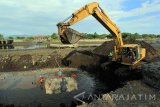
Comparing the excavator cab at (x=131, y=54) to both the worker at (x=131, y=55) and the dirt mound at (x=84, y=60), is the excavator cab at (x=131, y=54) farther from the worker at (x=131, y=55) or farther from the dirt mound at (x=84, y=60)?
the dirt mound at (x=84, y=60)

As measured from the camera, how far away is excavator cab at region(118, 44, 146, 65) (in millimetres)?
20391

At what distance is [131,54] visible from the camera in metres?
21.0

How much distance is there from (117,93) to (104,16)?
371 inches

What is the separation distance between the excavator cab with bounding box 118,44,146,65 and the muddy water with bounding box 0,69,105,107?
278 centimetres

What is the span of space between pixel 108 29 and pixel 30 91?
8387 mm

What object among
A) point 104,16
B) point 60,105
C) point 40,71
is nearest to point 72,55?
point 40,71

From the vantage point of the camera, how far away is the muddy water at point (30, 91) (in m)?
15.2

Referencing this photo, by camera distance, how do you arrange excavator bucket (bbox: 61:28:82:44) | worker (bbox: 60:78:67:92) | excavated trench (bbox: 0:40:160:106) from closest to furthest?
worker (bbox: 60:78:67:92), excavator bucket (bbox: 61:28:82:44), excavated trench (bbox: 0:40:160:106)

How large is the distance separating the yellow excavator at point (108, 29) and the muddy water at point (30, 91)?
2937 mm

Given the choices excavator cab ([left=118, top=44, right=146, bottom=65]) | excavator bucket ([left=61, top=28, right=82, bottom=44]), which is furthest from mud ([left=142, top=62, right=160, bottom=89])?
excavator bucket ([left=61, top=28, right=82, bottom=44])

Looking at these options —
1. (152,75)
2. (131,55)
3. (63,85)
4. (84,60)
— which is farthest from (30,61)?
(152,75)

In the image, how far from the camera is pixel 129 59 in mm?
20953

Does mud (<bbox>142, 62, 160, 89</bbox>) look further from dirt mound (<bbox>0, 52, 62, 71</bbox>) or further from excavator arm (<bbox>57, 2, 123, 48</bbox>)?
dirt mound (<bbox>0, 52, 62, 71</bbox>)

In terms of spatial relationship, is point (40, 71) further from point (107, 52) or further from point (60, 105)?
point (60, 105)
